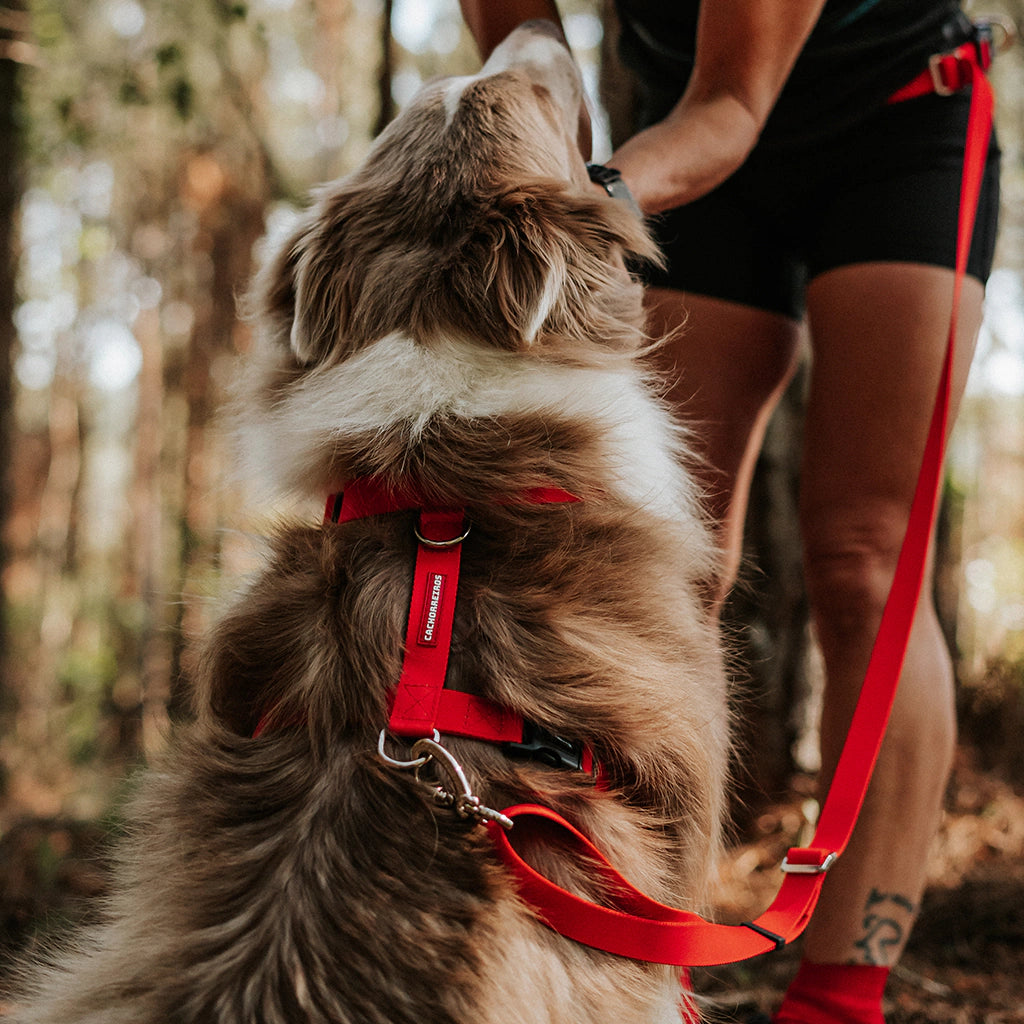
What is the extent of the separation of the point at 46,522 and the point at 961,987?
60.5 ft

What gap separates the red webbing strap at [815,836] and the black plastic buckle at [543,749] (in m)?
0.08

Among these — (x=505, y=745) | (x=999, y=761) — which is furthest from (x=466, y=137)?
(x=999, y=761)

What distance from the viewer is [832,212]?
2.23 metres

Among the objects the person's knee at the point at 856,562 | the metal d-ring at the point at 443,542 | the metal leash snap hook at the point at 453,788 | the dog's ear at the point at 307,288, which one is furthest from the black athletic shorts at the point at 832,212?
the metal leash snap hook at the point at 453,788

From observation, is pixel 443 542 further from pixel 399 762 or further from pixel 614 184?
pixel 614 184

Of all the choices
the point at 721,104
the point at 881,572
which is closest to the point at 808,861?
the point at 881,572

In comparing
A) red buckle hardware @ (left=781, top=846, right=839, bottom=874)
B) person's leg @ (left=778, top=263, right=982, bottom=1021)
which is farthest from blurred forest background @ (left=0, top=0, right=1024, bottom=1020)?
red buckle hardware @ (left=781, top=846, right=839, bottom=874)

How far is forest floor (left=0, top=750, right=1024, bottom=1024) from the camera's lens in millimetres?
2535

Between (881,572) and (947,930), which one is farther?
(947,930)

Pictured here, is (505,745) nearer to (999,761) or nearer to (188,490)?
(999,761)

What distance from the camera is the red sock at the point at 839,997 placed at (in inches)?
78.2

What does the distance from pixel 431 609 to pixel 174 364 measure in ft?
41.9

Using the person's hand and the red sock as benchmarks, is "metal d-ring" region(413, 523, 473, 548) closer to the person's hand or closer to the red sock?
the person's hand

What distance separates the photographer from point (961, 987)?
2654mm
